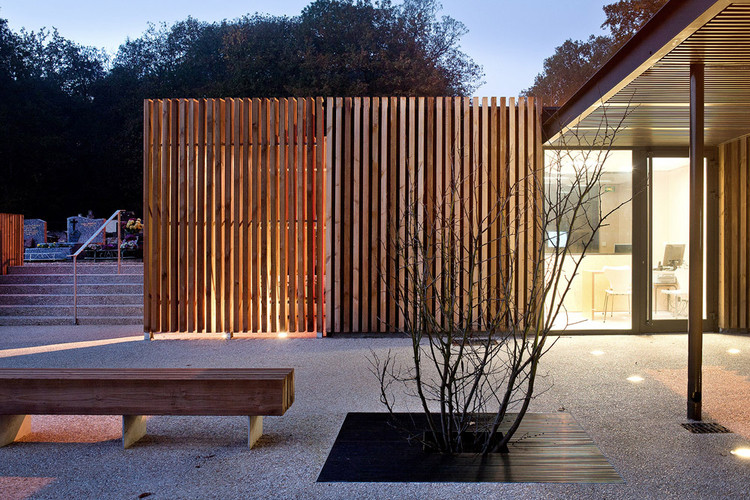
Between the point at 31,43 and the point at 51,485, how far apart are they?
29.2 meters

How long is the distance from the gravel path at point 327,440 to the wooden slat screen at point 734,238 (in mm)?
1642

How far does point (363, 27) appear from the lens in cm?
2078

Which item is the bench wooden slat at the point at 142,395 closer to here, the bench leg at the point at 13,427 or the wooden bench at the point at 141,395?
the wooden bench at the point at 141,395

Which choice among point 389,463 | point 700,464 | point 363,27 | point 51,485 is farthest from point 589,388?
point 363,27

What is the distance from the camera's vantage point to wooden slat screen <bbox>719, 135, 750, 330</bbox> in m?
7.84

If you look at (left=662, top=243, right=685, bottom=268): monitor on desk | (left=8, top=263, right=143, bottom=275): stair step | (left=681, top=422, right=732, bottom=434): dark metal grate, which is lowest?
(left=681, top=422, right=732, bottom=434): dark metal grate

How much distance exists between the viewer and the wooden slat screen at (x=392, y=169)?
7789 mm

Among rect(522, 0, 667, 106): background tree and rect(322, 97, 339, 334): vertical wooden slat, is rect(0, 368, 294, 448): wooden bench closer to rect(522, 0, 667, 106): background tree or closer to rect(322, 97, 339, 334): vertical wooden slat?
rect(322, 97, 339, 334): vertical wooden slat

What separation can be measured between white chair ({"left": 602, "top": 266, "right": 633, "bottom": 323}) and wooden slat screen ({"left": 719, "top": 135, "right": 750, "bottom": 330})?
1.40m

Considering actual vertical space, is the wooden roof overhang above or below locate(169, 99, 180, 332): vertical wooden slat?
above

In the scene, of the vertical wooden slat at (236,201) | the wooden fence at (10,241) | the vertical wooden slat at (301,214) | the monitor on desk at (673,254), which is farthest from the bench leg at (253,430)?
the wooden fence at (10,241)

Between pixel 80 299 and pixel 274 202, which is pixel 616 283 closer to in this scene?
pixel 274 202

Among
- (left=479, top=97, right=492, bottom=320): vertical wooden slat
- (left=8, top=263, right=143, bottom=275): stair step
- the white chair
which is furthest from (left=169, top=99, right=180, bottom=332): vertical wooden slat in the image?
the white chair

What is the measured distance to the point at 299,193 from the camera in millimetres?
7789
